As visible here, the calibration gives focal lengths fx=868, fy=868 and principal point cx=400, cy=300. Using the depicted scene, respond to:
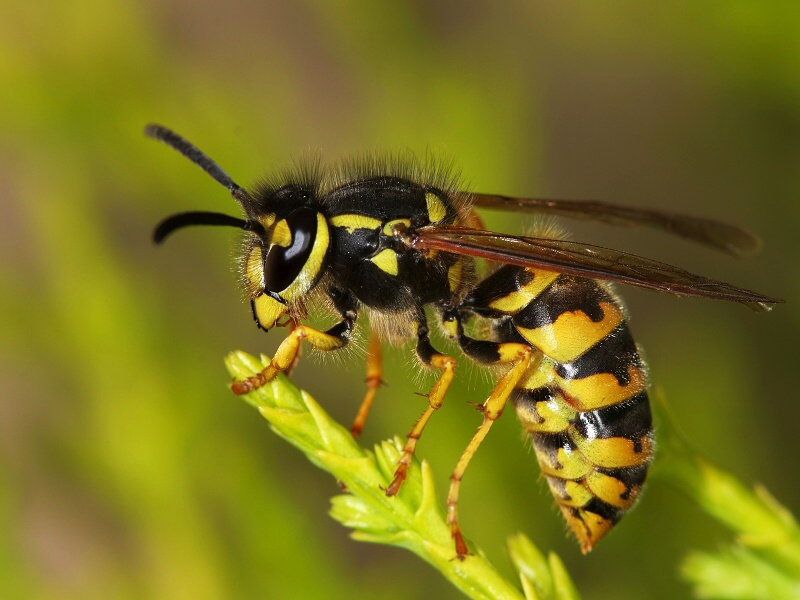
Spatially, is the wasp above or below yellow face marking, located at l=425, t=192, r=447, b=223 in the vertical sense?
below

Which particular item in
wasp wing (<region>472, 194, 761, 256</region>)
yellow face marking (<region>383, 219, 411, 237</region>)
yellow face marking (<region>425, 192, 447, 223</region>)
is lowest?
yellow face marking (<region>383, 219, 411, 237</region>)

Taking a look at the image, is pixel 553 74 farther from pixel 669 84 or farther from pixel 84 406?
pixel 84 406

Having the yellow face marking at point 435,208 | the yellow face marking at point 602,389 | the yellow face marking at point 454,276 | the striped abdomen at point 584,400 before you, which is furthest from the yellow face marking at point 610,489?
the yellow face marking at point 435,208

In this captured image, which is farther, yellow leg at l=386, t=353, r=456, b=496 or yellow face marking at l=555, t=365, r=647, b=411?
yellow face marking at l=555, t=365, r=647, b=411

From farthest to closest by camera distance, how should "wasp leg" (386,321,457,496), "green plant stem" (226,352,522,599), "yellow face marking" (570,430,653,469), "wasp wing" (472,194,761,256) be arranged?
"wasp wing" (472,194,761,256)
"yellow face marking" (570,430,653,469)
"wasp leg" (386,321,457,496)
"green plant stem" (226,352,522,599)

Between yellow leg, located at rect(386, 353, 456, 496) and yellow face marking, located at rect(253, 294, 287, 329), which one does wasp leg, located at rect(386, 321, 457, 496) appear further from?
yellow face marking, located at rect(253, 294, 287, 329)

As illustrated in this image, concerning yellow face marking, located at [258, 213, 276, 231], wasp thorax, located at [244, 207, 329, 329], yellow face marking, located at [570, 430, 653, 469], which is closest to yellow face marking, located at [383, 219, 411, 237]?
wasp thorax, located at [244, 207, 329, 329]

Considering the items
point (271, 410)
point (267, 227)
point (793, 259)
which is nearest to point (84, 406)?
point (267, 227)

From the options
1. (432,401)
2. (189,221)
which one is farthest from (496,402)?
(189,221)
